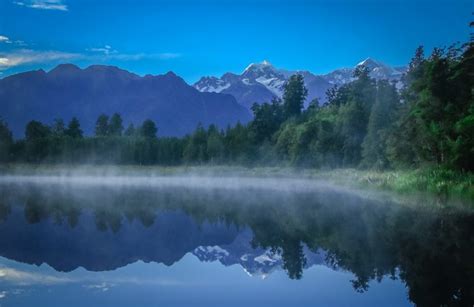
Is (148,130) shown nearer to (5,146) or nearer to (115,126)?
(115,126)

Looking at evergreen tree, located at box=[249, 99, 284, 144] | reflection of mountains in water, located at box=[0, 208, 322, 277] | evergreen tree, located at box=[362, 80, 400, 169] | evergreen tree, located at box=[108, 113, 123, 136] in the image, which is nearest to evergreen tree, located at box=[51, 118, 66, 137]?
evergreen tree, located at box=[108, 113, 123, 136]

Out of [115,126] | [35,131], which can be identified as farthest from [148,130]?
[35,131]

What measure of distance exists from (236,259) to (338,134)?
85.6 m

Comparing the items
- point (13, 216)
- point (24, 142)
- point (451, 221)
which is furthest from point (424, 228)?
point (24, 142)

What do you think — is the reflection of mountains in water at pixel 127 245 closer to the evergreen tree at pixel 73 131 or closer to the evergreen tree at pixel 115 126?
the evergreen tree at pixel 73 131

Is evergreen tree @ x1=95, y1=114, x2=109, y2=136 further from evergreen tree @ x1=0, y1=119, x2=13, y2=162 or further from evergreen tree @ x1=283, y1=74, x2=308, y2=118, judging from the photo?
evergreen tree @ x1=283, y1=74, x2=308, y2=118

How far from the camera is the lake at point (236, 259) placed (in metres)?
10.3

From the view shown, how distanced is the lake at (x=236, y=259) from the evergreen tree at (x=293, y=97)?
10910cm

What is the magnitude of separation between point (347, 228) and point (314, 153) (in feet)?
255

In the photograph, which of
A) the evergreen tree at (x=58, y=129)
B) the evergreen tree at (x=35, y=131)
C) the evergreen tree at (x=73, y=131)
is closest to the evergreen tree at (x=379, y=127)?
the evergreen tree at (x=35, y=131)

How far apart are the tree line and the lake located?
678 inches

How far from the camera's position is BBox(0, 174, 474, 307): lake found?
1028 centimetres

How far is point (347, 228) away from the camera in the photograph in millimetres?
20906

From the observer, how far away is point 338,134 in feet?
321
